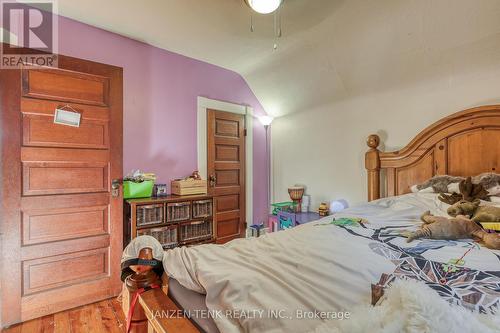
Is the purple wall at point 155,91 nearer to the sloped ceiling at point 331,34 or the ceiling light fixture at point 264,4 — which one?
the sloped ceiling at point 331,34

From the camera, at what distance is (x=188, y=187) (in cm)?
252

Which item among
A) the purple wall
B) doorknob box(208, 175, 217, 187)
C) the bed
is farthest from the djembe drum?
the bed

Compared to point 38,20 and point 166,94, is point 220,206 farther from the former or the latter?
point 38,20

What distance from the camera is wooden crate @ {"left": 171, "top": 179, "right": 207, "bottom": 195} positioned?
8.16 ft

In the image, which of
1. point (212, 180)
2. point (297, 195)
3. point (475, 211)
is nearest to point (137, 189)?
point (212, 180)

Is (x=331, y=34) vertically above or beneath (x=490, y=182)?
above

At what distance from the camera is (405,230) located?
1242mm

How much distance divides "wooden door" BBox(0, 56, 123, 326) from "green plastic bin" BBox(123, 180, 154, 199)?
4.2 inches

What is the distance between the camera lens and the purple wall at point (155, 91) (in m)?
2.22

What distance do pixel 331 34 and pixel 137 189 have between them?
2.25m

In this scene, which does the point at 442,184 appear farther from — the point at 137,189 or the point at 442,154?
the point at 137,189

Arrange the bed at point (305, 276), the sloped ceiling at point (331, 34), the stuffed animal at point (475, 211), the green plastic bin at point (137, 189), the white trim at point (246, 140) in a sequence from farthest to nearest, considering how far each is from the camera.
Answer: the white trim at point (246, 140)
the green plastic bin at point (137, 189)
the sloped ceiling at point (331, 34)
the stuffed animal at point (475, 211)
the bed at point (305, 276)

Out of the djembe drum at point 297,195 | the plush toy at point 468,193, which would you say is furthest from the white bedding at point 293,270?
the djembe drum at point 297,195

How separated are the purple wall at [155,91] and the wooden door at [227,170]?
242 millimetres
